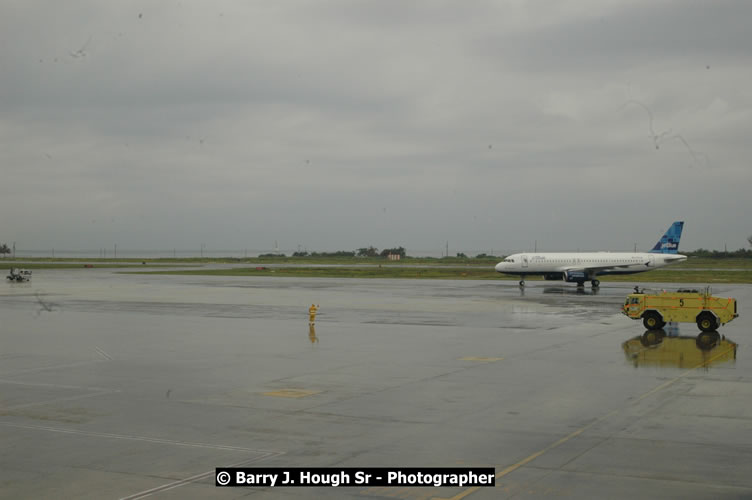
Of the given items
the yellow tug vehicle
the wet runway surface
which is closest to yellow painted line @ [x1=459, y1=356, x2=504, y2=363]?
the wet runway surface

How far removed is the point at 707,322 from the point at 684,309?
1.19 meters

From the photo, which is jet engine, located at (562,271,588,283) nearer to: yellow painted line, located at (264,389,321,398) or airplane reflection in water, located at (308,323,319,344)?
airplane reflection in water, located at (308,323,319,344)

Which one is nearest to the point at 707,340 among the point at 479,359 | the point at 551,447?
the point at 479,359

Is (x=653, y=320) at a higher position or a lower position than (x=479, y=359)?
higher

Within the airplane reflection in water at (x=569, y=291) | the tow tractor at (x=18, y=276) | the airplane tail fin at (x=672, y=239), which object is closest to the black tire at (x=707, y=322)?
the airplane reflection in water at (x=569, y=291)

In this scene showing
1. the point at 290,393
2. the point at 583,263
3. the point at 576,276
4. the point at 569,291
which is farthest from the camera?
the point at 583,263

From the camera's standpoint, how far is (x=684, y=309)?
36031 mm

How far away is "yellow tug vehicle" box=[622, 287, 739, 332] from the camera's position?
1390 inches

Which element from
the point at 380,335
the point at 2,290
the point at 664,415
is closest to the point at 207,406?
the point at 664,415

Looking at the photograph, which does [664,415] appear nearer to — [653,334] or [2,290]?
[653,334]

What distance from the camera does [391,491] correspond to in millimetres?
12531

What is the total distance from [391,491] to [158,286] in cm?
6524

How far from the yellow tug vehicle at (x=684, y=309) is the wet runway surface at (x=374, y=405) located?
940 millimetres

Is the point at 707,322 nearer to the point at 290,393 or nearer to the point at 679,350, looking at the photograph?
the point at 679,350
